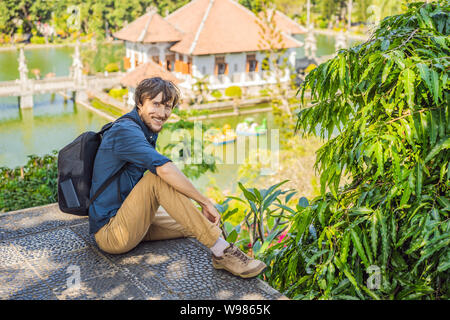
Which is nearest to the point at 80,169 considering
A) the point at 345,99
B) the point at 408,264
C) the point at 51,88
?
the point at 345,99

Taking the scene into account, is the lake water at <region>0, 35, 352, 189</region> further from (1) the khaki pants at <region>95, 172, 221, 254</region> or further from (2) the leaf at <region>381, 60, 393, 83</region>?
(2) the leaf at <region>381, 60, 393, 83</region>

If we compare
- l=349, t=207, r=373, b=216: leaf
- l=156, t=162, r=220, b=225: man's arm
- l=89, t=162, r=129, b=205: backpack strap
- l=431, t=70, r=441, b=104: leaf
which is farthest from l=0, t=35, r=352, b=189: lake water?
l=431, t=70, r=441, b=104: leaf

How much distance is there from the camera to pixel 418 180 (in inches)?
87.9

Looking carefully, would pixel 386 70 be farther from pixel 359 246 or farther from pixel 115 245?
pixel 115 245

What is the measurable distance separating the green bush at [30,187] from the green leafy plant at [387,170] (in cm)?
357

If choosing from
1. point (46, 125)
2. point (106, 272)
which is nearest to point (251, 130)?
point (46, 125)

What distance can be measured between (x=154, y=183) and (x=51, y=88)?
19.2 m

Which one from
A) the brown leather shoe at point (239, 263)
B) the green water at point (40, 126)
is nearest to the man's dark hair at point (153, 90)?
the brown leather shoe at point (239, 263)

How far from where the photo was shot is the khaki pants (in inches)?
106

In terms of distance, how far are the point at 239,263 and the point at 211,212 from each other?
1.00 feet

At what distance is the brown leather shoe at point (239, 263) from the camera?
9.11 ft

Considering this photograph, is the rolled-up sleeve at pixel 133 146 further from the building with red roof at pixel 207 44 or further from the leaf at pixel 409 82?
the building with red roof at pixel 207 44

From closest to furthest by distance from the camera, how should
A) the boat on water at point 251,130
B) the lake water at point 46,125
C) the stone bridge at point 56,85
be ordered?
the lake water at point 46,125, the boat on water at point 251,130, the stone bridge at point 56,85

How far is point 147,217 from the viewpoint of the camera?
283cm
